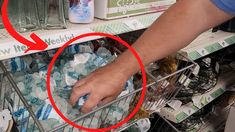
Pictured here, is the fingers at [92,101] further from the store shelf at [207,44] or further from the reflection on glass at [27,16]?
the store shelf at [207,44]

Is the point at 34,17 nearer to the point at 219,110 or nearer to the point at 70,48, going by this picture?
the point at 70,48

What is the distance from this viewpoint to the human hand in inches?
26.4

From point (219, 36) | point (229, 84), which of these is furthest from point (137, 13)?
point (229, 84)

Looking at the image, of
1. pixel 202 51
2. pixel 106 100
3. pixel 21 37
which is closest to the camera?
pixel 21 37

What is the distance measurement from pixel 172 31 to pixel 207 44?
0.56m

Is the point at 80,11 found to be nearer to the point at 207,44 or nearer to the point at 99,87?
the point at 99,87

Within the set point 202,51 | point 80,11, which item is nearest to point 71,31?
point 80,11

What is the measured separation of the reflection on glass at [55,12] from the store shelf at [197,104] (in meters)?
→ 0.78

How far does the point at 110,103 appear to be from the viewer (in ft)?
2.32

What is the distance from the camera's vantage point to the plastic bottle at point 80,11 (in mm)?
722

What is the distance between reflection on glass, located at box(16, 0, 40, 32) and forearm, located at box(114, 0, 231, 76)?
218mm

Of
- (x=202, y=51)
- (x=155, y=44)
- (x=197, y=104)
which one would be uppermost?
(x=155, y=44)

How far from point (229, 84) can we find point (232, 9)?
1.05m

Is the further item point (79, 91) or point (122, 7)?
point (122, 7)
